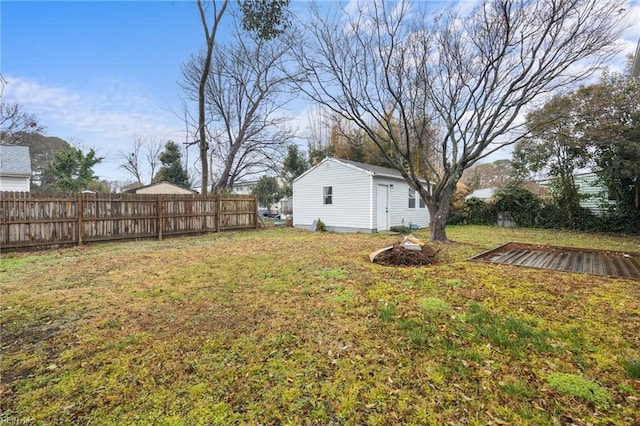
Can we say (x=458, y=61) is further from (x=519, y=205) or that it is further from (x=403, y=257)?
(x=519, y=205)

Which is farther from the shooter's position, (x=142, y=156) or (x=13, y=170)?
(x=142, y=156)

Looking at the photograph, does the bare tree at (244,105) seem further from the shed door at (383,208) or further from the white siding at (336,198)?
the shed door at (383,208)

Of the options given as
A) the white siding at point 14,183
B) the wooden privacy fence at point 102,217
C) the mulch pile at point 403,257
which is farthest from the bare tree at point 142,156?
the mulch pile at point 403,257

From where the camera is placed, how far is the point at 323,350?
263 cm

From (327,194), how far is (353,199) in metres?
A: 1.56

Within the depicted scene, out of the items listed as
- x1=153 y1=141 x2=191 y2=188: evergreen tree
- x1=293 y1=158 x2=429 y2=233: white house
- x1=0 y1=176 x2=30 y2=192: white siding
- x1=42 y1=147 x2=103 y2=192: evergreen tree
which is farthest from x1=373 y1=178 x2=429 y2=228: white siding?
x1=42 y1=147 x2=103 y2=192: evergreen tree

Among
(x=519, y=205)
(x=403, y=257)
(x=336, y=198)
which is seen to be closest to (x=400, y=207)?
(x=336, y=198)

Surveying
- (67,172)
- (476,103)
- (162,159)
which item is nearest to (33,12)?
(476,103)

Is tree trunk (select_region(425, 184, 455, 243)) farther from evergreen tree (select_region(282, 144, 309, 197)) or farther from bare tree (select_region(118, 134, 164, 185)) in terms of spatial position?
bare tree (select_region(118, 134, 164, 185))

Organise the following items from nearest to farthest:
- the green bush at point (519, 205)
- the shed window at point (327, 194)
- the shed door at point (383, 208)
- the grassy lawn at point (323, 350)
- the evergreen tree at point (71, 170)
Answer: the grassy lawn at point (323, 350) → the shed door at point (383, 208) → the shed window at point (327, 194) → the green bush at point (519, 205) → the evergreen tree at point (71, 170)

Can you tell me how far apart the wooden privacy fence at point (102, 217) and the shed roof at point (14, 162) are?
8.78 m

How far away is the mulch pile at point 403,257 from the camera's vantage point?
19.1 ft

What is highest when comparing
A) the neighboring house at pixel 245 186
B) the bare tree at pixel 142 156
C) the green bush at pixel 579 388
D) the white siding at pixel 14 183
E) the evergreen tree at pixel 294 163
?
the bare tree at pixel 142 156

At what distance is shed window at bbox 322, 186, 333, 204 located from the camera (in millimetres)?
13523
